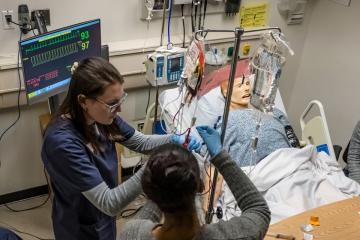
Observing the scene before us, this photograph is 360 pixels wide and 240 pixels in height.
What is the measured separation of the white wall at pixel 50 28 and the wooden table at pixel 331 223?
1.43m

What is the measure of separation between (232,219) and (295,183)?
99cm

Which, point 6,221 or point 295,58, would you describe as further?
point 295,58

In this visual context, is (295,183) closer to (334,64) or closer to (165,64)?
(165,64)

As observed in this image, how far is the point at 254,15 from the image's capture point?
3.03 m

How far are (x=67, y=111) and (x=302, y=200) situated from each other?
114 cm

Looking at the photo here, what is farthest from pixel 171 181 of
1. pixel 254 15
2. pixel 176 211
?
pixel 254 15

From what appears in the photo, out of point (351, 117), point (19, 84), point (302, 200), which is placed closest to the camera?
point (302, 200)

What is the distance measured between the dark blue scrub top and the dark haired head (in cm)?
44

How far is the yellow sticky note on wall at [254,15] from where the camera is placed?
118 inches

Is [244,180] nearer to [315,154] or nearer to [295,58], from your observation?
[315,154]

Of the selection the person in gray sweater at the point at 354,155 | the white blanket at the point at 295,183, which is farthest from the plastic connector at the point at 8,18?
the person in gray sweater at the point at 354,155

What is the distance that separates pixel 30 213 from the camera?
2691 millimetres

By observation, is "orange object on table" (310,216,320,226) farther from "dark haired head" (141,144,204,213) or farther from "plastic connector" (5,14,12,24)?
"plastic connector" (5,14,12,24)

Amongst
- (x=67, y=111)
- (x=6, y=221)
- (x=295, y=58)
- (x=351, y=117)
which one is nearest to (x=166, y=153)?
(x=67, y=111)
